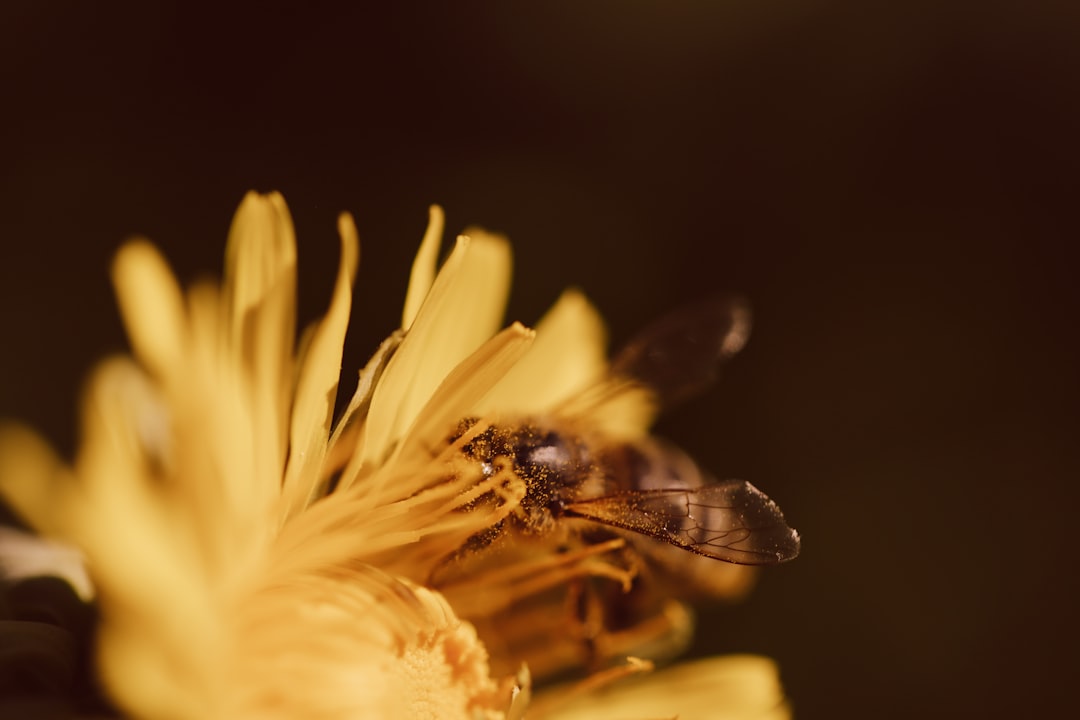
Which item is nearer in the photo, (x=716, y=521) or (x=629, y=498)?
(x=716, y=521)

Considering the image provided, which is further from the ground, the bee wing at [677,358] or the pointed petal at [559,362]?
the pointed petal at [559,362]

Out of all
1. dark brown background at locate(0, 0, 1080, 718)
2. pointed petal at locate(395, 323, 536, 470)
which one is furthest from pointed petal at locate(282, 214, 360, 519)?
dark brown background at locate(0, 0, 1080, 718)

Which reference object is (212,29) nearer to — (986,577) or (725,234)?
(725,234)

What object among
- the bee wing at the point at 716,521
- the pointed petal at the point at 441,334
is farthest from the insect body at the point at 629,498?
the pointed petal at the point at 441,334

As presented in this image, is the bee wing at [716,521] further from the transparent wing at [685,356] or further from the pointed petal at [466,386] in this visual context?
the transparent wing at [685,356]

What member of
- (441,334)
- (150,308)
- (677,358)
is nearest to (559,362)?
(677,358)

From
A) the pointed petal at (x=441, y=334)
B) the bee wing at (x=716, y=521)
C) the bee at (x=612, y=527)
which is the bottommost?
the bee wing at (x=716, y=521)

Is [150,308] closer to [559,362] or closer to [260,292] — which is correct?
[260,292]
